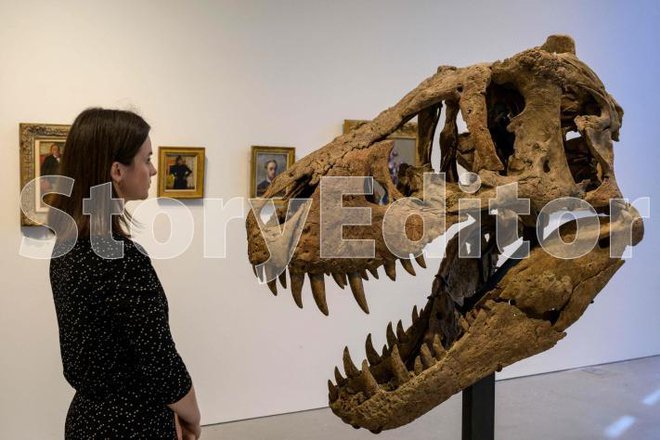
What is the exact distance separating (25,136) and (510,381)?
445cm

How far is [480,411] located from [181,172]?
2.62 meters

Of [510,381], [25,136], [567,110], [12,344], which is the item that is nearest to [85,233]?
[567,110]

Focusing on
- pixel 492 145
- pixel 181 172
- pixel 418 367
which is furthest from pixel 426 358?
pixel 181 172

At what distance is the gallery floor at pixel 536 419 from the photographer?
475cm

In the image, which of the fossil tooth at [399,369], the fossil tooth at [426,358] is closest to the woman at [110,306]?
the fossil tooth at [399,369]

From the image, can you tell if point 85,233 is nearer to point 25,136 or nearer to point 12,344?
point 25,136

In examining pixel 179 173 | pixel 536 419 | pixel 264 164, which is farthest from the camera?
pixel 536 419

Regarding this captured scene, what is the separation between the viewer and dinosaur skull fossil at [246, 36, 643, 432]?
234cm

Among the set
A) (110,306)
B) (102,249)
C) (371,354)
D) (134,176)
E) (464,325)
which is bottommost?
(371,354)

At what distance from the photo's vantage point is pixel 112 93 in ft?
14.6

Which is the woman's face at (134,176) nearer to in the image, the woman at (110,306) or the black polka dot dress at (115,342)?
the woman at (110,306)

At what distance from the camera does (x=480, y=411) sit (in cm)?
301

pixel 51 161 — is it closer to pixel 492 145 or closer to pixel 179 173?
pixel 179 173

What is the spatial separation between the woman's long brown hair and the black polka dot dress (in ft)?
0.27
